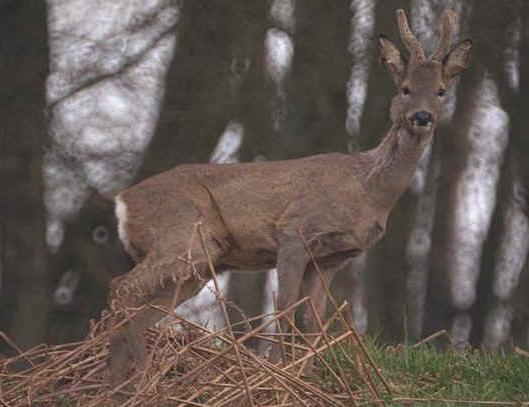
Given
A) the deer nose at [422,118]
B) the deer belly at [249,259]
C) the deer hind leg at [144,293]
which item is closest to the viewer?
the deer hind leg at [144,293]

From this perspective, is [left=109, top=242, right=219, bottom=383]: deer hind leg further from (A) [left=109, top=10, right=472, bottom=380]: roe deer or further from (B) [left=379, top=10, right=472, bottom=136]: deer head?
(B) [left=379, top=10, right=472, bottom=136]: deer head

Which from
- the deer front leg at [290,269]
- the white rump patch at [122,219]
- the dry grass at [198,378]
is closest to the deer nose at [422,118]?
the deer front leg at [290,269]

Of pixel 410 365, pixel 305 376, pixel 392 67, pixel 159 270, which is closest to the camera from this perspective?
pixel 305 376

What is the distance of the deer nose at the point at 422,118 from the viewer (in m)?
8.78

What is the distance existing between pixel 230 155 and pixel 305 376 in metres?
4.96

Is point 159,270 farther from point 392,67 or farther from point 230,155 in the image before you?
point 230,155

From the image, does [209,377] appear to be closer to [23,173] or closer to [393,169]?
[393,169]

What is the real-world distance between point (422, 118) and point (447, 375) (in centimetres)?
171

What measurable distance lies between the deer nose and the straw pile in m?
1.62

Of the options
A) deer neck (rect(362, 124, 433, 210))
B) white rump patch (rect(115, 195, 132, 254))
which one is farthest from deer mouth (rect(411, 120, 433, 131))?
white rump patch (rect(115, 195, 132, 254))

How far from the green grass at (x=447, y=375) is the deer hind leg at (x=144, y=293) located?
3.02 ft

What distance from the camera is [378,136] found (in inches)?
469

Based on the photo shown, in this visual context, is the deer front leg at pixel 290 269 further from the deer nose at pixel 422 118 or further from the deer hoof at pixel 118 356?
the deer hoof at pixel 118 356

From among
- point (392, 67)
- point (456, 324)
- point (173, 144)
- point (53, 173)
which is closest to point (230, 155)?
point (173, 144)
